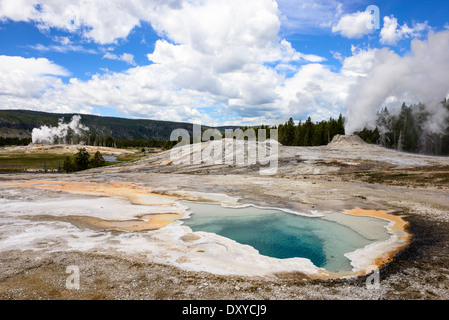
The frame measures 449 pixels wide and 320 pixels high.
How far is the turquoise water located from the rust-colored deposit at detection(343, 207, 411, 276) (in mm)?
812

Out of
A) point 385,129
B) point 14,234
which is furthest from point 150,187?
point 385,129

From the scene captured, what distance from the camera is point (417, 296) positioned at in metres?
7.80

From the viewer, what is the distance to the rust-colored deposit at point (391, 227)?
10832mm

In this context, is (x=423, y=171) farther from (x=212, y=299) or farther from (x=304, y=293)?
(x=212, y=299)

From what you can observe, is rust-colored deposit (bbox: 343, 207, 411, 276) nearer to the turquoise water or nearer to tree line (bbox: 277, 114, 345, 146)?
the turquoise water

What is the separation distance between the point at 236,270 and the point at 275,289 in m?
1.88

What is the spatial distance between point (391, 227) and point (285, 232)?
6190mm

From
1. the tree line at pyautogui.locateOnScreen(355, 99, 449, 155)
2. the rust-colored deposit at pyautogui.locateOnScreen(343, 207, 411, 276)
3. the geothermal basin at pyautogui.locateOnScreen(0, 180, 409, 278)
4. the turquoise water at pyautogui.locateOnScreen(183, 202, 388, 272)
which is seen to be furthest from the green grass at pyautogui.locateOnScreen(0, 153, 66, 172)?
the tree line at pyautogui.locateOnScreen(355, 99, 449, 155)

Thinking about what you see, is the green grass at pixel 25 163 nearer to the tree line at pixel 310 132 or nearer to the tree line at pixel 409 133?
the tree line at pixel 310 132

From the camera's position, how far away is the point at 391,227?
49.8ft

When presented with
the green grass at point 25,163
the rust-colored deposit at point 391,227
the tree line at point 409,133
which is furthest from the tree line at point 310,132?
the green grass at point 25,163

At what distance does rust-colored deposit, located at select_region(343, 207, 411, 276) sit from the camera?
10.8 metres

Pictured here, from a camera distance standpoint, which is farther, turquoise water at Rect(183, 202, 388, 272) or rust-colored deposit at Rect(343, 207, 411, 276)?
turquoise water at Rect(183, 202, 388, 272)

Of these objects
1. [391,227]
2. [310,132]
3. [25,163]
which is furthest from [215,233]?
[25,163]
